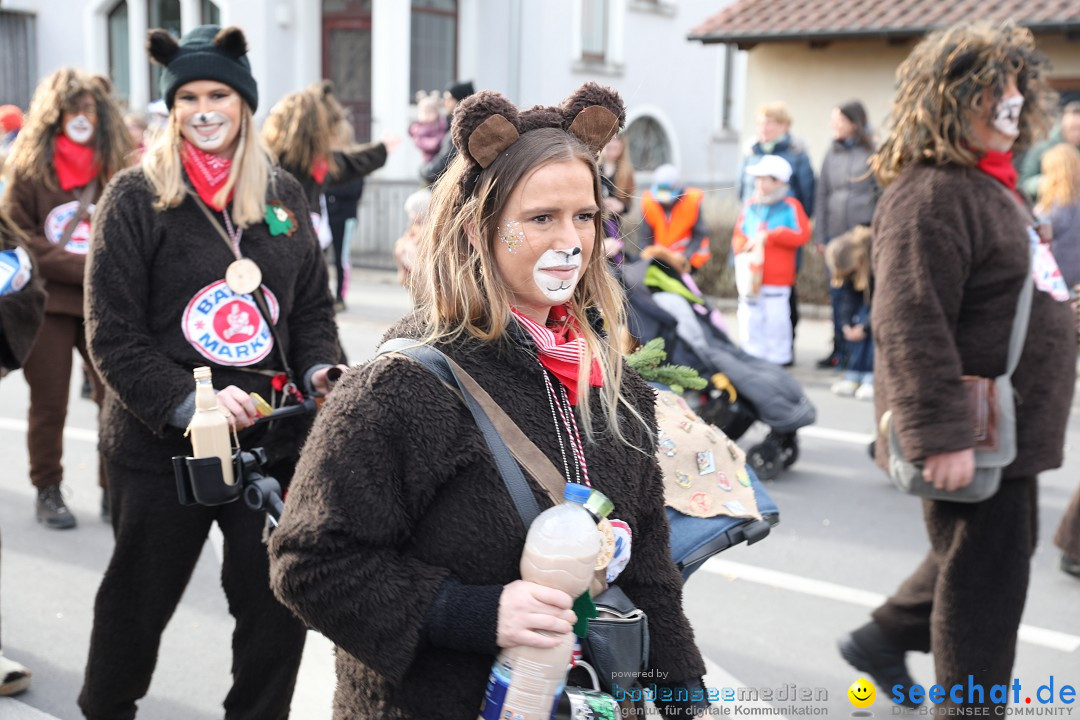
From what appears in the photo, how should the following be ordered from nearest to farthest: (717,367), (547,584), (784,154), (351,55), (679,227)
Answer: (547,584) → (717,367) → (679,227) → (784,154) → (351,55)

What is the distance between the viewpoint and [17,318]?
3.49 meters

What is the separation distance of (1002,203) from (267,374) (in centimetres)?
214

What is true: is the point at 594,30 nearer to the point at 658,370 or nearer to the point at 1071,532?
the point at 1071,532

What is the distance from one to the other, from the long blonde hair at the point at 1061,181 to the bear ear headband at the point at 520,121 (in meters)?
7.35

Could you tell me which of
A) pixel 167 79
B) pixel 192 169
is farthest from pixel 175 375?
pixel 167 79

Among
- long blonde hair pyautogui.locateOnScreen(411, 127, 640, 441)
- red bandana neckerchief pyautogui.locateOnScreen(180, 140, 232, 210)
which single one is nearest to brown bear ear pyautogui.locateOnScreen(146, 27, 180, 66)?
red bandana neckerchief pyautogui.locateOnScreen(180, 140, 232, 210)

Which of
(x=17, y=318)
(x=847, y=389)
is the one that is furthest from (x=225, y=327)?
(x=847, y=389)

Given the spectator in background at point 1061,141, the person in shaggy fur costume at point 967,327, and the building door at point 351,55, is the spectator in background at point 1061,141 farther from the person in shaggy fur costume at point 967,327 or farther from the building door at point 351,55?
the building door at point 351,55

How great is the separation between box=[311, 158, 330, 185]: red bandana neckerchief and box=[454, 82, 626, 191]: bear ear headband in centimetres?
503

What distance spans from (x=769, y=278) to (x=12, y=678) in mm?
6471

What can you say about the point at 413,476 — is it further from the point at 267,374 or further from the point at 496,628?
the point at 267,374

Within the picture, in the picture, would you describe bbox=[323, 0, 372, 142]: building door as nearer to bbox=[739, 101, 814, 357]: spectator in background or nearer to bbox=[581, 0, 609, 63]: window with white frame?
bbox=[581, 0, 609, 63]: window with white frame

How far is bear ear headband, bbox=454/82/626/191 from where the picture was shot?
1925 mm

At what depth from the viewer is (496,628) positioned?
1.81 metres
